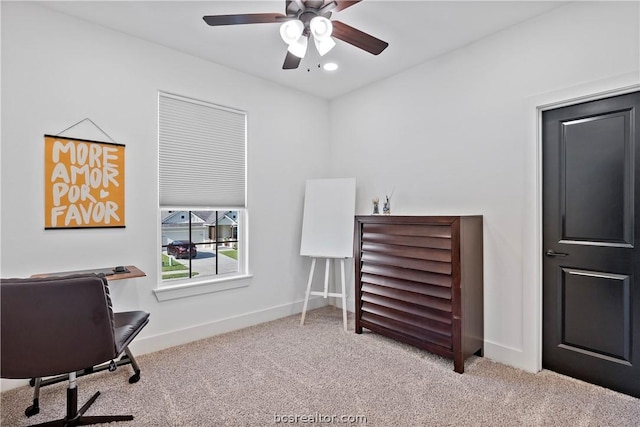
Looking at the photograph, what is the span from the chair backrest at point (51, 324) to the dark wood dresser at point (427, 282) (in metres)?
2.18

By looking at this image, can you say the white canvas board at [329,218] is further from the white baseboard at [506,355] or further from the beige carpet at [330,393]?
the white baseboard at [506,355]

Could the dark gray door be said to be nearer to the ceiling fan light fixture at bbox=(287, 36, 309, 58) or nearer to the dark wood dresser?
the dark wood dresser

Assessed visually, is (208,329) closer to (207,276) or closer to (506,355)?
(207,276)

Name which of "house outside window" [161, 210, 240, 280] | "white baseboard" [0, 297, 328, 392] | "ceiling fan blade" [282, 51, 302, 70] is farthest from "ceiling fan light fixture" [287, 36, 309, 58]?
"white baseboard" [0, 297, 328, 392]

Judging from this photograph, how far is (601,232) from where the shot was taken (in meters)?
2.25

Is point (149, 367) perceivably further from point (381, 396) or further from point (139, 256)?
point (381, 396)

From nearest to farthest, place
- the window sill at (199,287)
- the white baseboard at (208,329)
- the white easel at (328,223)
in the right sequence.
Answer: the white baseboard at (208,329)
the window sill at (199,287)
the white easel at (328,223)

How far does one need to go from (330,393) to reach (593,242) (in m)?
2.11

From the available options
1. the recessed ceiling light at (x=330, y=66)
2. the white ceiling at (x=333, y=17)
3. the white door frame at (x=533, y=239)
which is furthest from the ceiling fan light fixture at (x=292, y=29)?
the white door frame at (x=533, y=239)

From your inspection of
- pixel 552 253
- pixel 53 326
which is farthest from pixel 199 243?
pixel 552 253

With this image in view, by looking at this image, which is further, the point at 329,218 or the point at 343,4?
the point at 329,218

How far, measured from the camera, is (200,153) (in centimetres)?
318

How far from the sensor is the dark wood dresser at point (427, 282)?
8.27ft

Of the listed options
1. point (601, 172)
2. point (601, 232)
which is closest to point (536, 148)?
point (601, 172)
